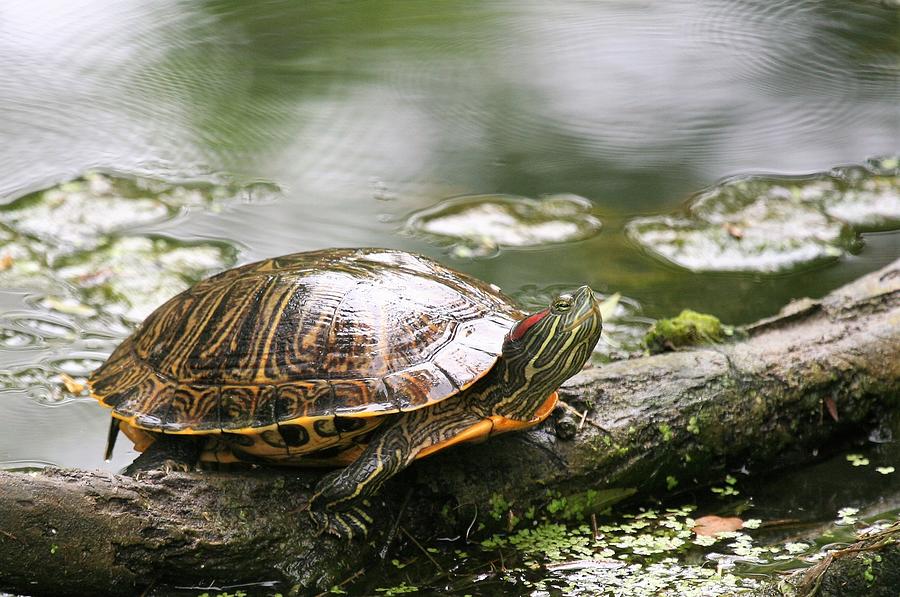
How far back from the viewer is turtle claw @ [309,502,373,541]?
3098mm

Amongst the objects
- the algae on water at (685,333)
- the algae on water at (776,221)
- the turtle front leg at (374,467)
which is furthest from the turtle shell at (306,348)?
the algae on water at (776,221)

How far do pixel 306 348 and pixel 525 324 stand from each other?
0.72 m

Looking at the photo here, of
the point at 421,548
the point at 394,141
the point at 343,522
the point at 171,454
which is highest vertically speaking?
the point at 394,141

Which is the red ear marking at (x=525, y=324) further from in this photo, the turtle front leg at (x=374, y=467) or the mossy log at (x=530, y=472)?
the mossy log at (x=530, y=472)

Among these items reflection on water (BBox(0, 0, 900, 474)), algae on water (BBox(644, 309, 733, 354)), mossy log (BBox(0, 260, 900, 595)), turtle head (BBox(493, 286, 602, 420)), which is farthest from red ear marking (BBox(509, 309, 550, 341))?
reflection on water (BBox(0, 0, 900, 474))

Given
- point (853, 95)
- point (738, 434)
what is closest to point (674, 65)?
point (853, 95)

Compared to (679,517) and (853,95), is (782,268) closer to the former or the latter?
(679,517)

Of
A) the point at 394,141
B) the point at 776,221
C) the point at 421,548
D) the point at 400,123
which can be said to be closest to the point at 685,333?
the point at 421,548

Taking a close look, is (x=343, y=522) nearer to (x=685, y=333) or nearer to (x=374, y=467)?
(x=374, y=467)

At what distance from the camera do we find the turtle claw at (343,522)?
10.2ft

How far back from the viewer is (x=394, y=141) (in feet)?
24.7

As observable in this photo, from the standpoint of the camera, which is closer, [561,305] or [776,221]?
[561,305]

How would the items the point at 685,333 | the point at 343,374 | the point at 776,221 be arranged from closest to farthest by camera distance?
the point at 343,374 < the point at 685,333 < the point at 776,221

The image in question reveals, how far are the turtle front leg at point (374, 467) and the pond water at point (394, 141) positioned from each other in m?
1.47
